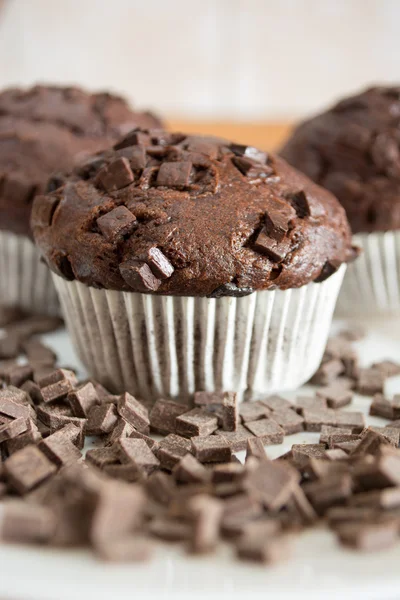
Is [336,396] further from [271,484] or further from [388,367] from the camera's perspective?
[271,484]

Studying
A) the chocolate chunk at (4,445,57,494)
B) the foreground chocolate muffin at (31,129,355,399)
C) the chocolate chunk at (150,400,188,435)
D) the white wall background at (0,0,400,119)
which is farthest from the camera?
the white wall background at (0,0,400,119)

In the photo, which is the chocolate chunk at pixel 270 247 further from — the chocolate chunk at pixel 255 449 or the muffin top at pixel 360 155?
the muffin top at pixel 360 155

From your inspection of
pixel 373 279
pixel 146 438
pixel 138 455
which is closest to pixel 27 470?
pixel 138 455

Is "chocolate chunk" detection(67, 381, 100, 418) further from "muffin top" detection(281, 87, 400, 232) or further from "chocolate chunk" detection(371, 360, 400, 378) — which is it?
"muffin top" detection(281, 87, 400, 232)

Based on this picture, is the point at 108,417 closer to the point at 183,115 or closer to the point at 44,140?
the point at 44,140

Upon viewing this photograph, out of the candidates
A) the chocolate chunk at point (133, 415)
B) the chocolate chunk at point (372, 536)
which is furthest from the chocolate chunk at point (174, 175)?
the chocolate chunk at point (372, 536)

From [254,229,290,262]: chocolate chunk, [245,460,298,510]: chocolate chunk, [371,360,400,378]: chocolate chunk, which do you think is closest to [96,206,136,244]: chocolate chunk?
[254,229,290,262]: chocolate chunk
